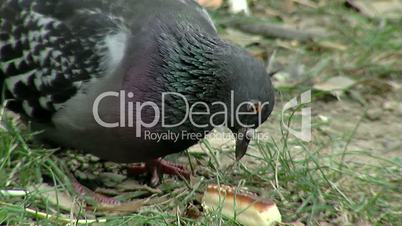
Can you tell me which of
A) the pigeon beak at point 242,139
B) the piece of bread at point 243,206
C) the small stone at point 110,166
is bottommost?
the piece of bread at point 243,206

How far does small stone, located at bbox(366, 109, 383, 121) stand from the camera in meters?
6.43

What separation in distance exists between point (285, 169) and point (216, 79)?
2.82 ft

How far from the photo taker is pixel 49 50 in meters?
4.78

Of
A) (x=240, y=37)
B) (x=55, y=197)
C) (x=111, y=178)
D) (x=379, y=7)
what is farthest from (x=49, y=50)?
(x=379, y=7)

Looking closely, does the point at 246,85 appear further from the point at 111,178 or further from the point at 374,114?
the point at 374,114

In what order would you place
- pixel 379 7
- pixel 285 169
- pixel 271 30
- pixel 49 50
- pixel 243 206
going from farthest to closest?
pixel 379 7 → pixel 271 30 → pixel 285 169 → pixel 49 50 → pixel 243 206

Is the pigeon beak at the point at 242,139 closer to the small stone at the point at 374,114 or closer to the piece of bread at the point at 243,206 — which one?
the piece of bread at the point at 243,206

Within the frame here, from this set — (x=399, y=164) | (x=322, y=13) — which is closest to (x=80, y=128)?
(x=399, y=164)

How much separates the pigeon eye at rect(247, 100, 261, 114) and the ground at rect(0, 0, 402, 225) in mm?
512

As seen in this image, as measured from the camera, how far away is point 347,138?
5930 millimetres

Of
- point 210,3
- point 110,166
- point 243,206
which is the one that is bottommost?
point 243,206

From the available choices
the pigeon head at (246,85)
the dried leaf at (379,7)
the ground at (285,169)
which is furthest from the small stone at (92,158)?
the dried leaf at (379,7)

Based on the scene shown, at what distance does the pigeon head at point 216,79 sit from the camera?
4438 mm

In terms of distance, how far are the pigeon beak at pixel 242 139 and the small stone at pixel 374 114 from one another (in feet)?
6.63
